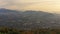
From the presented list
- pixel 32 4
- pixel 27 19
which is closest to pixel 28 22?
pixel 27 19

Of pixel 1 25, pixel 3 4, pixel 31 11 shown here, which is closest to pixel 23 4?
pixel 31 11

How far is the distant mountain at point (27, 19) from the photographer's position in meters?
1.45

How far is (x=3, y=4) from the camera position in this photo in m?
1.48

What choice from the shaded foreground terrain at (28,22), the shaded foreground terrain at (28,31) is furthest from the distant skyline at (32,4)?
the shaded foreground terrain at (28,31)

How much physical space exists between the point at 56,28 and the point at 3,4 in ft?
2.06

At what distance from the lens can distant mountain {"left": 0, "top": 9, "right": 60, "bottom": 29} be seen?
1449mm

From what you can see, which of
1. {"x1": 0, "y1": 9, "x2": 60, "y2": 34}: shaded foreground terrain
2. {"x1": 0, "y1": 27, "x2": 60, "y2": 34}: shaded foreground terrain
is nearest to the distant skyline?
{"x1": 0, "y1": 9, "x2": 60, "y2": 34}: shaded foreground terrain

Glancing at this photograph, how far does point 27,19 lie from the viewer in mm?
1461

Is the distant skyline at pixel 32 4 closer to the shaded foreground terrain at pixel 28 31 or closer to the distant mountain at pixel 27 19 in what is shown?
the distant mountain at pixel 27 19

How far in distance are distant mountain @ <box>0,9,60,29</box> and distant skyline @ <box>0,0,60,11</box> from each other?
0.15 ft

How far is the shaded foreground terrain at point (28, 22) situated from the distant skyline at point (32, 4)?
45 mm

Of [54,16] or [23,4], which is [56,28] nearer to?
[54,16]

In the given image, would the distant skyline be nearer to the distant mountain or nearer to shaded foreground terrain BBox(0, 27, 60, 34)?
the distant mountain

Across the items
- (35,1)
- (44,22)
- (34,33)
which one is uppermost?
(35,1)
